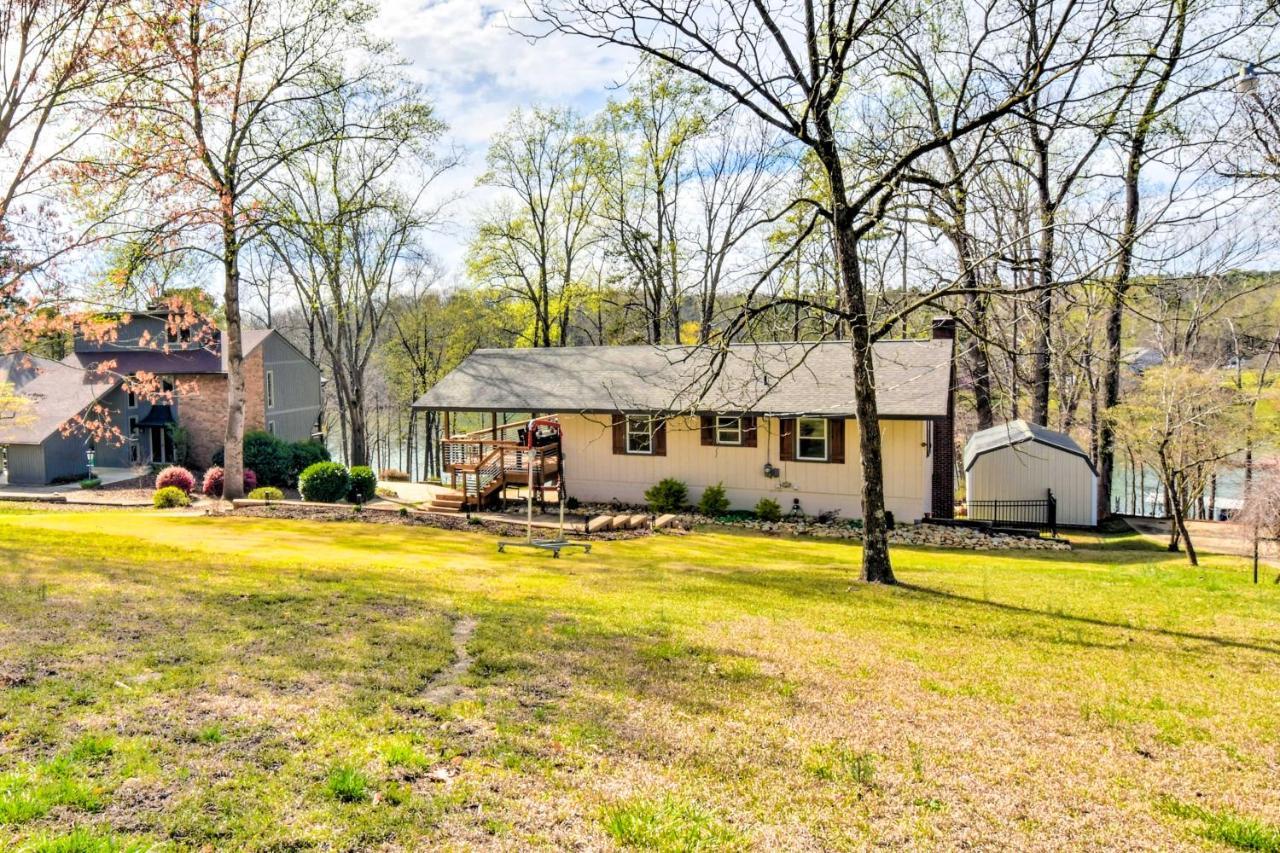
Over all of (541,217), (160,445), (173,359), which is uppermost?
(541,217)

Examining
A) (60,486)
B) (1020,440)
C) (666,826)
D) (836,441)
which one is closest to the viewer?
(666,826)

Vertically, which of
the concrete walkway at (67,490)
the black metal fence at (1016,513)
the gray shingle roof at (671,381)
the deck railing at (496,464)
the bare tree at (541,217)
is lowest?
the black metal fence at (1016,513)

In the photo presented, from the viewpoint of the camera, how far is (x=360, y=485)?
23.0m

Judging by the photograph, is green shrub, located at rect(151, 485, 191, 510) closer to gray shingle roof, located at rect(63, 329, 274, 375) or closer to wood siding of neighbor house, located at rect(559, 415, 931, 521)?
wood siding of neighbor house, located at rect(559, 415, 931, 521)

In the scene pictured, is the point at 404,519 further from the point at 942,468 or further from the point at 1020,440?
the point at 1020,440

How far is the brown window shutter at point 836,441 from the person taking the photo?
19.1 meters

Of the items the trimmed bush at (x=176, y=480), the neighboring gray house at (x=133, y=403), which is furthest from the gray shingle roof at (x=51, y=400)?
the trimmed bush at (x=176, y=480)

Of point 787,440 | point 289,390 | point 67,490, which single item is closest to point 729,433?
point 787,440

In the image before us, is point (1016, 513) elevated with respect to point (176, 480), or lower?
lower

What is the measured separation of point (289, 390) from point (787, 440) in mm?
27012

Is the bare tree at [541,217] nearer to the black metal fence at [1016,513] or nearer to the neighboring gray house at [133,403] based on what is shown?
the neighboring gray house at [133,403]

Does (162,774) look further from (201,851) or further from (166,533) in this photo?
(166,533)

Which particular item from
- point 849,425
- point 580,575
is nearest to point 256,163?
point 580,575

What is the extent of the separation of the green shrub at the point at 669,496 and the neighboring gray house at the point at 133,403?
65.8 feet
